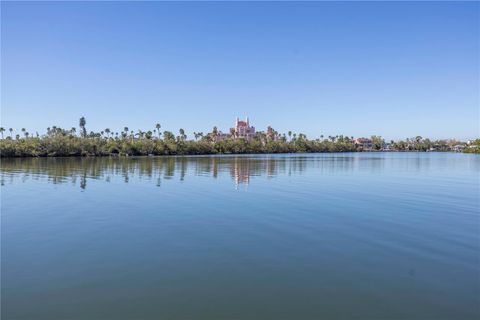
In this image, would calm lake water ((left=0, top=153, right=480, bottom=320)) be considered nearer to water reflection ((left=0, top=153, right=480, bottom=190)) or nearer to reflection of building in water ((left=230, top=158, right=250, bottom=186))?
reflection of building in water ((left=230, top=158, right=250, bottom=186))

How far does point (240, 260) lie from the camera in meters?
13.7

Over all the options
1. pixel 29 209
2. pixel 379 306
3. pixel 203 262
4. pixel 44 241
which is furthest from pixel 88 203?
pixel 379 306

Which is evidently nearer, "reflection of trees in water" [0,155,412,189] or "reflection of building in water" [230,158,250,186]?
"reflection of building in water" [230,158,250,186]

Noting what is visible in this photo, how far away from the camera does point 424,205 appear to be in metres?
26.2

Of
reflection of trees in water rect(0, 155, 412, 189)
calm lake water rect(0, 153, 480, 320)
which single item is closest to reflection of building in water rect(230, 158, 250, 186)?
reflection of trees in water rect(0, 155, 412, 189)

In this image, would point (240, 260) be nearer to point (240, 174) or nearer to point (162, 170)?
point (240, 174)

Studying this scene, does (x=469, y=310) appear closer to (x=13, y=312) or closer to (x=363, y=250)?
(x=363, y=250)

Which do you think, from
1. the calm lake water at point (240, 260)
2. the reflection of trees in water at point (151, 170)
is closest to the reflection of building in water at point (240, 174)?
the reflection of trees in water at point (151, 170)

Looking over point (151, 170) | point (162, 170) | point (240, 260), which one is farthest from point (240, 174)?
point (240, 260)

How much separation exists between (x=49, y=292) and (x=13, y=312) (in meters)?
1.21

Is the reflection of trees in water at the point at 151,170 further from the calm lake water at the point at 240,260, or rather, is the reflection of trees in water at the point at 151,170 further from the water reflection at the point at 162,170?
the calm lake water at the point at 240,260

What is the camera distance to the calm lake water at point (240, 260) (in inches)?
386

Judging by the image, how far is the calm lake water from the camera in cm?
981

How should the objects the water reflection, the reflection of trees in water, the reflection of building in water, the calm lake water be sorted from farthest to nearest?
the reflection of trees in water < the water reflection < the reflection of building in water < the calm lake water
